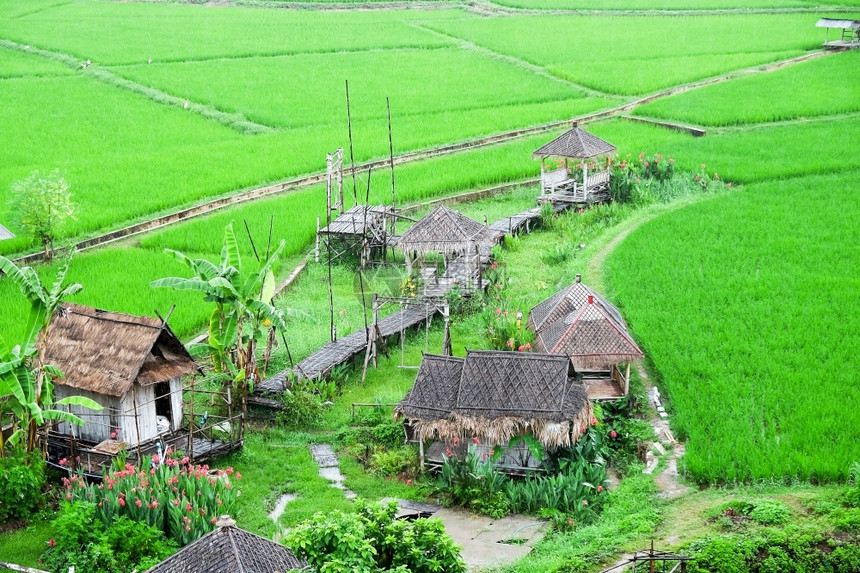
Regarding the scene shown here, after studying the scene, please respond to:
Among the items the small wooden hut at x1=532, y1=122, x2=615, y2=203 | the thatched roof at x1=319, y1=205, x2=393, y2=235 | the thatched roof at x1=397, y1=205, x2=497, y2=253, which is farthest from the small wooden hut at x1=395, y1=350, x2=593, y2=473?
the small wooden hut at x1=532, y1=122, x2=615, y2=203

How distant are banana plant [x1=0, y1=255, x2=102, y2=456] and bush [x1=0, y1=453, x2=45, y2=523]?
520 millimetres

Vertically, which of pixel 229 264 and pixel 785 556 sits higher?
pixel 229 264

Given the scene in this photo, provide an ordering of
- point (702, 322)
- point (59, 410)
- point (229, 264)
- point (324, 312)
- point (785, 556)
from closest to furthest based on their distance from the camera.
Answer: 1. point (785, 556)
2. point (59, 410)
3. point (229, 264)
4. point (702, 322)
5. point (324, 312)

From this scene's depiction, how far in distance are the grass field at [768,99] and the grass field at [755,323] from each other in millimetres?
7841

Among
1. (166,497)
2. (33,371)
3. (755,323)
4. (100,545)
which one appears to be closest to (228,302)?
(33,371)

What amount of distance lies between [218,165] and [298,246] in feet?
21.8

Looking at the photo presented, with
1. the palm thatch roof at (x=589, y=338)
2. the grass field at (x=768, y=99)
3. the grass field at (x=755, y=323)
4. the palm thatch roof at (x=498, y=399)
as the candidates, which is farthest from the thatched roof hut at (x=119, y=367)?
the grass field at (x=768, y=99)

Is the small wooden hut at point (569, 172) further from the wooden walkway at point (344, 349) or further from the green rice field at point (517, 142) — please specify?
the wooden walkway at point (344, 349)

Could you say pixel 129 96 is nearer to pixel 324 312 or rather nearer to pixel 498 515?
pixel 324 312

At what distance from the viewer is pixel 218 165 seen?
29.1m

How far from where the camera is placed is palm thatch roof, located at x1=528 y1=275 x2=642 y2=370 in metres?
16.5

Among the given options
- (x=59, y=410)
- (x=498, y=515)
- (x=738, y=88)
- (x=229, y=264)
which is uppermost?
(x=738, y=88)

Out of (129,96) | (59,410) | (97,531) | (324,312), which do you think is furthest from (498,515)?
(129,96)

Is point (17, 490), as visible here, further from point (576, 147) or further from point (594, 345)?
point (576, 147)
